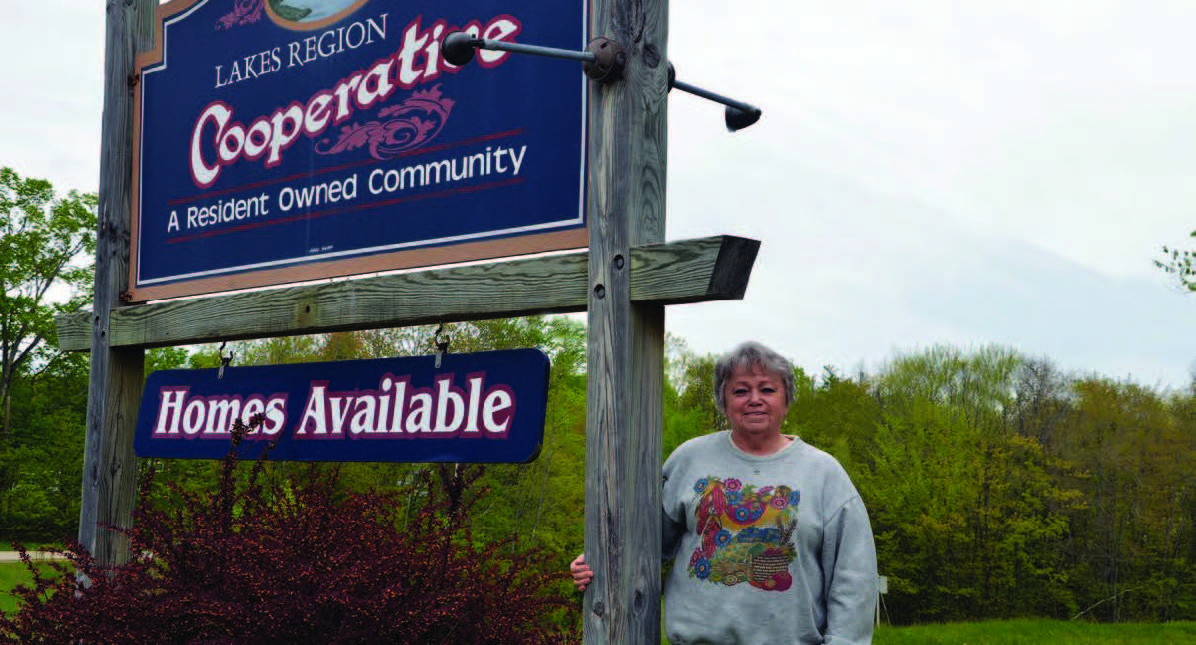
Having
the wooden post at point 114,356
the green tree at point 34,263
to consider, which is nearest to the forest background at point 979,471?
the green tree at point 34,263

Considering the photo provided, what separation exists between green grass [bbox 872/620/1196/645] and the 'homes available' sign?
1369cm

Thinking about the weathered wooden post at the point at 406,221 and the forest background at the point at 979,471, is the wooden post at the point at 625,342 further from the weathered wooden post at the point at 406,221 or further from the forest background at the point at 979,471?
the forest background at the point at 979,471

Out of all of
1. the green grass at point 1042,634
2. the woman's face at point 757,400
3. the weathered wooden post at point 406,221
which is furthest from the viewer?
the green grass at point 1042,634

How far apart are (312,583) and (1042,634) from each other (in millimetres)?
18418

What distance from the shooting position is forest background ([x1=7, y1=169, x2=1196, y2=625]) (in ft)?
109

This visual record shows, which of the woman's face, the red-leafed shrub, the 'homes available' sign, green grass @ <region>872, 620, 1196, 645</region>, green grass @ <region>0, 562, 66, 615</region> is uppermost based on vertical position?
the 'homes available' sign

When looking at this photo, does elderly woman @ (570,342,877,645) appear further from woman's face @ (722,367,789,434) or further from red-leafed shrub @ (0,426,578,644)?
red-leafed shrub @ (0,426,578,644)

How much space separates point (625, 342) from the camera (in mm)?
3936

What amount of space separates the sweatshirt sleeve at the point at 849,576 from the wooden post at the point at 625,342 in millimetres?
620

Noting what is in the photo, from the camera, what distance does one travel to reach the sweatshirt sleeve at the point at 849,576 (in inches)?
135

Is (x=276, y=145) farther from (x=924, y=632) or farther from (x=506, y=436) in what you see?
(x=924, y=632)

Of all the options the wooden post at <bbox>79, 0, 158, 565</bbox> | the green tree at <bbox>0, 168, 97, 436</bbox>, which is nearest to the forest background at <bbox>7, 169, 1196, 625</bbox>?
the green tree at <bbox>0, 168, 97, 436</bbox>

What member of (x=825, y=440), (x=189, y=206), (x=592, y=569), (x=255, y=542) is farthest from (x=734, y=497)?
(x=825, y=440)

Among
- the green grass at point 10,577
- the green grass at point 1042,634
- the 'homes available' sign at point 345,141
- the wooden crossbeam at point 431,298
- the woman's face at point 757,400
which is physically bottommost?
the green grass at point 1042,634
